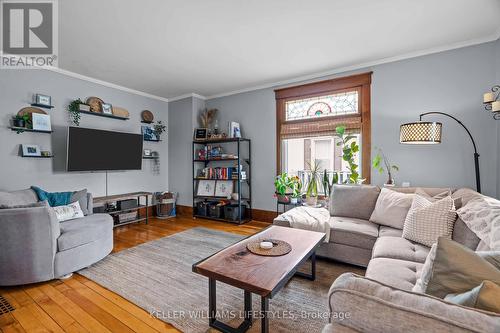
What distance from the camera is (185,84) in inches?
173

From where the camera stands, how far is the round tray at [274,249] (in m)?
1.71

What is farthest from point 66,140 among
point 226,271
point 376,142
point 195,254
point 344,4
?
→ point 376,142

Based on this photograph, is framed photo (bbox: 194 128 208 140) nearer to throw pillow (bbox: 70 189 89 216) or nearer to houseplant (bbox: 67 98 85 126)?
houseplant (bbox: 67 98 85 126)

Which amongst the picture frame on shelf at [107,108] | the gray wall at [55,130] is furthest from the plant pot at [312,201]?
the picture frame on shelf at [107,108]

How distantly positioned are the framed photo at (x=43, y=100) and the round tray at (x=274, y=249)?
147 inches

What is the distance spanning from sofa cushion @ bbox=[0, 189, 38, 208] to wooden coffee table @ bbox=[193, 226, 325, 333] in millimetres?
2513

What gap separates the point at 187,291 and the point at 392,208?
225 centimetres

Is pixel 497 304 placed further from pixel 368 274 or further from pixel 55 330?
pixel 55 330

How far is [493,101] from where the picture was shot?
250cm

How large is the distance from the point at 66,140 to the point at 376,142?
491cm

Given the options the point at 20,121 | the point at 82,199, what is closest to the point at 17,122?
the point at 20,121

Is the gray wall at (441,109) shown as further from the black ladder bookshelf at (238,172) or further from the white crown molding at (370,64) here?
the black ladder bookshelf at (238,172)

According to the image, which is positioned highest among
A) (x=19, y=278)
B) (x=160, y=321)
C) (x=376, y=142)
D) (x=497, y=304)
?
(x=376, y=142)

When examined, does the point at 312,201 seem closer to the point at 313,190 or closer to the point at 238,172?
the point at 313,190
